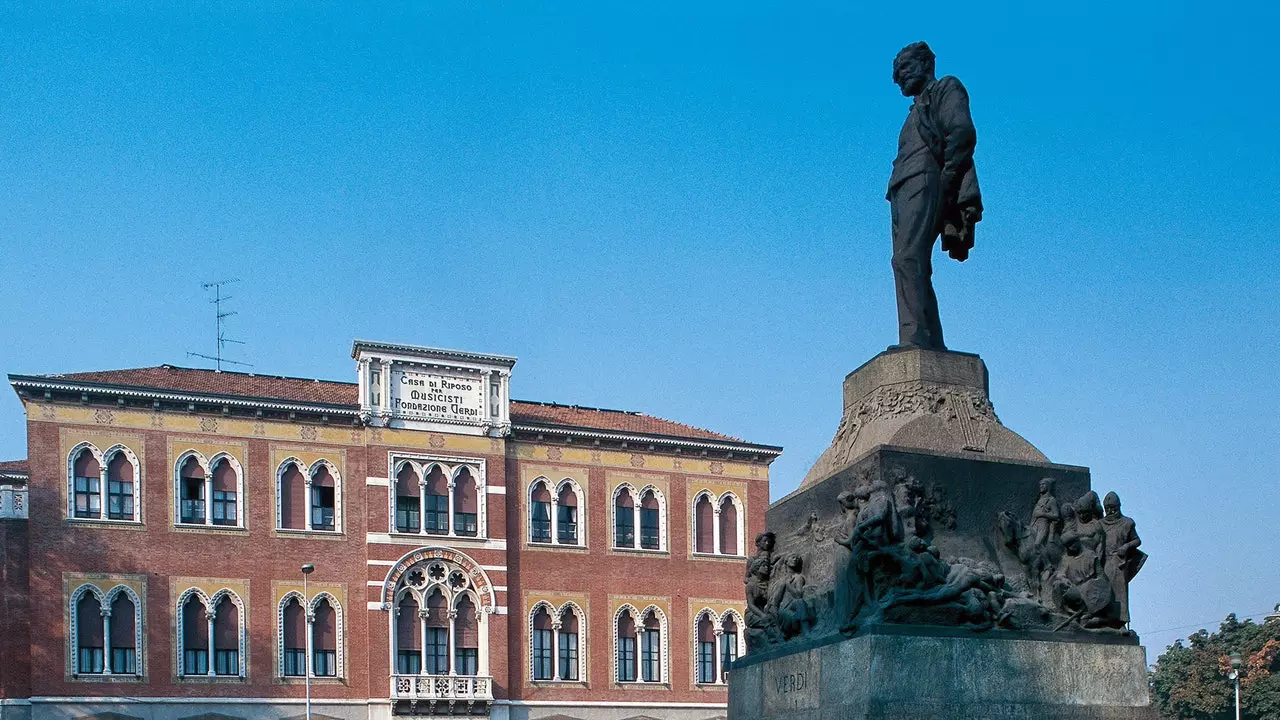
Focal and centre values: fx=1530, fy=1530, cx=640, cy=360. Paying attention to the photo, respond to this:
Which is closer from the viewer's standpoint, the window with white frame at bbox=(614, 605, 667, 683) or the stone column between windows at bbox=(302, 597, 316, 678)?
the stone column between windows at bbox=(302, 597, 316, 678)

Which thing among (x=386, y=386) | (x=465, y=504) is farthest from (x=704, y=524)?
(x=386, y=386)

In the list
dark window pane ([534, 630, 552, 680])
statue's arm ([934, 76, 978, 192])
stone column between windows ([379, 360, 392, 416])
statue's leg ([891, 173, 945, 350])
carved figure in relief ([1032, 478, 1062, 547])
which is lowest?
dark window pane ([534, 630, 552, 680])

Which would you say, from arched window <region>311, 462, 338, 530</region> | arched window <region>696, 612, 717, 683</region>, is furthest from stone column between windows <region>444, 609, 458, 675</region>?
arched window <region>696, 612, 717, 683</region>

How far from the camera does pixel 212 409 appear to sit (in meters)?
46.5

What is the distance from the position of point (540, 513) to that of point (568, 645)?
4420 millimetres

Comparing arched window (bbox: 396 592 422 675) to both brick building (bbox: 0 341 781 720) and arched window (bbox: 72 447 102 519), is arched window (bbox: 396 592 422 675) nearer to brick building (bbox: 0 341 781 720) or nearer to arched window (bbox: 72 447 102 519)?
brick building (bbox: 0 341 781 720)

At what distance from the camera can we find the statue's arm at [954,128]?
32.6 ft

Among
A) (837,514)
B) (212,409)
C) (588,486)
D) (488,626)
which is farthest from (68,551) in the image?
(837,514)

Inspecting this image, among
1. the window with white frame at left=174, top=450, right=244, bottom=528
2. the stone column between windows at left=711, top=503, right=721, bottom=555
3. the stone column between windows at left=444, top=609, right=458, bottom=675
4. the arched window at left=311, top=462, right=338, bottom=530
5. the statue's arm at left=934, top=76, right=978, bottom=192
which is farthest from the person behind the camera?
the stone column between windows at left=711, top=503, right=721, bottom=555

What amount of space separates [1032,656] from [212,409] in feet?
134

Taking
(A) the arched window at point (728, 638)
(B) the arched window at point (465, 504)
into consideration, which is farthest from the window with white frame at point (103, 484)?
(A) the arched window at point (728, 638)

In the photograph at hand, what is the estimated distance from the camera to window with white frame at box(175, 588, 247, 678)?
4534 cm

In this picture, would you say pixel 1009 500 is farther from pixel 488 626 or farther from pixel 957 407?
pixel 488 626

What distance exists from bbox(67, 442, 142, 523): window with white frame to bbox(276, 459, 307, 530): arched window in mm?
4256
